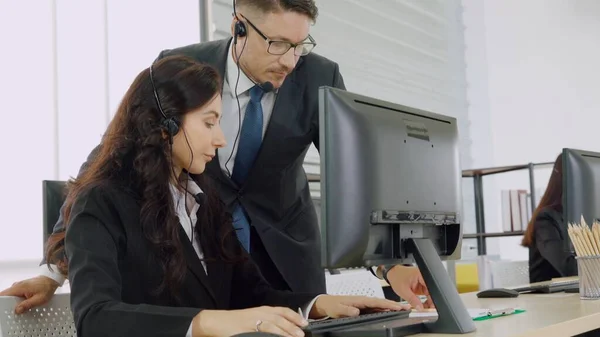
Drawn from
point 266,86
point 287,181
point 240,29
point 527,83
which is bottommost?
point 287,181

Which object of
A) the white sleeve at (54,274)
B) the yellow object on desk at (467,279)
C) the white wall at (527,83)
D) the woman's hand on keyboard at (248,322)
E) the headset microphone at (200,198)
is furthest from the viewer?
the white wall at (527,83)

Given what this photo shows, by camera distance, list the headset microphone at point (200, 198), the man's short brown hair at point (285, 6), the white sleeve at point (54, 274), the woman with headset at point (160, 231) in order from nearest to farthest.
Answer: the woman with headset at point (160, 231)
the white sleeve at point (54, 274)
the headset microphone at point (200, 198)
the man's short brown hair at point (285, 6)

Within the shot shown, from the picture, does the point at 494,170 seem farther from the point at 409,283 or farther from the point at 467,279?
the point at 409,283

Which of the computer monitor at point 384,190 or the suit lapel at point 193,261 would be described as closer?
the computer monitor at point 384,190

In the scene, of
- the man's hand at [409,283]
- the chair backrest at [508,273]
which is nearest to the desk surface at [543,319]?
the man's hand at [409,283]

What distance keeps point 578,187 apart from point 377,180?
3.21 ft

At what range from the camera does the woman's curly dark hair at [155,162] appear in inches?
53.5

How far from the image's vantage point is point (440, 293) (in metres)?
1.26

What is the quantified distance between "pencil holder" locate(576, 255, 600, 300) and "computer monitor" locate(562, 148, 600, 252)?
177 millimetres

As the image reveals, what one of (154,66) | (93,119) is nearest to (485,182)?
(93,119)

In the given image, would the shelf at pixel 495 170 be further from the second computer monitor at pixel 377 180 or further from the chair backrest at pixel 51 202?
the second computer monitor at pixel 377 180

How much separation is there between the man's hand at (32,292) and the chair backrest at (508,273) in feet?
6.33

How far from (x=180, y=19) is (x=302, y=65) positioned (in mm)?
2102

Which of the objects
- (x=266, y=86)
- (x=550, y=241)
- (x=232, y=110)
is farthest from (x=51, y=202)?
(x=550, y=241)
